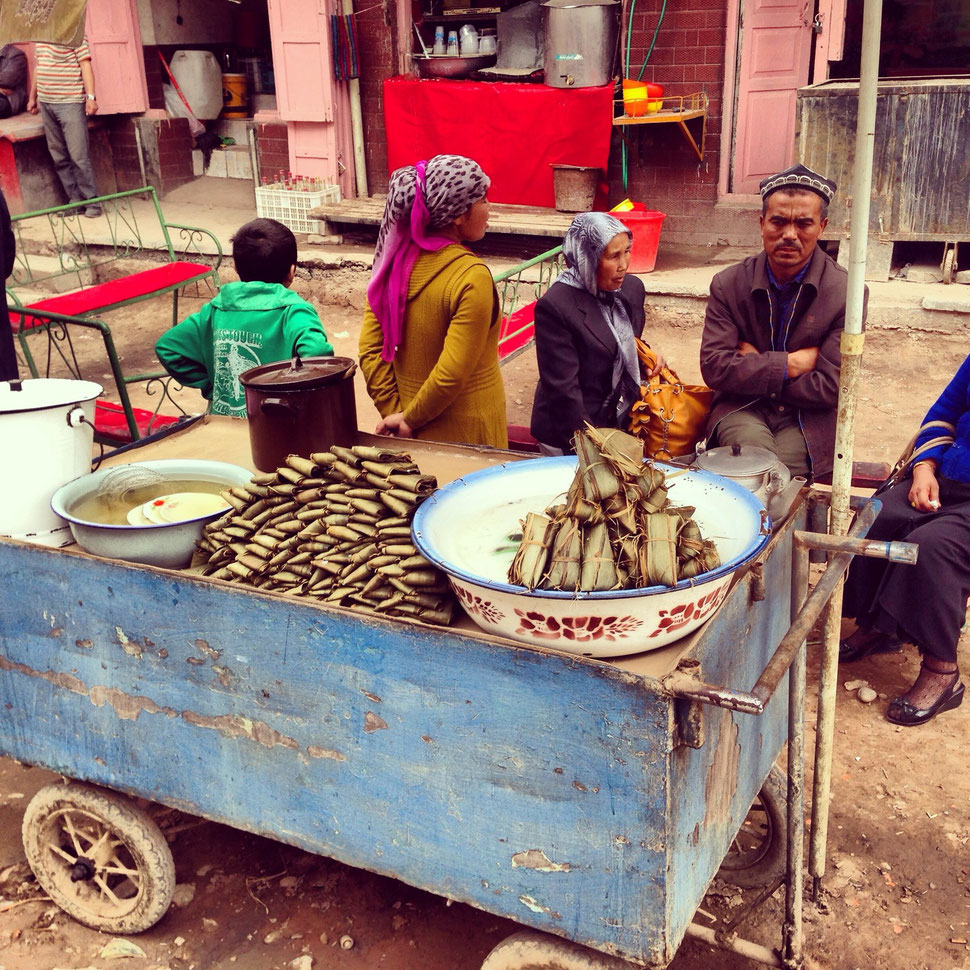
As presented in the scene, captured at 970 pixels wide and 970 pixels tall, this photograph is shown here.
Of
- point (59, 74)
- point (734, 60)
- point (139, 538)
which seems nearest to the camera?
point (139, 538)

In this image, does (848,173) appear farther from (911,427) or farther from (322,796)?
(322,796)

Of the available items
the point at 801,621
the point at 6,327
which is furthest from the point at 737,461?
the point at 6,327

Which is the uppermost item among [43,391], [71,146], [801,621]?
[71,146]

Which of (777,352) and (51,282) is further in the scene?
(51,282)

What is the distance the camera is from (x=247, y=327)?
3.21 metres

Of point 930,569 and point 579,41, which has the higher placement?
point 579,41

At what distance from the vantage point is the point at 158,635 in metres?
2.15

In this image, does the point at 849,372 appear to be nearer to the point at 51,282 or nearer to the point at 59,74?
the point at 51,282

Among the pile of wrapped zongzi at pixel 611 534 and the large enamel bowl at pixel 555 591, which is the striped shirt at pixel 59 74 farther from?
the pile of wrapped zongzi at pixel 611 534

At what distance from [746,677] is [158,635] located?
48.7 inches

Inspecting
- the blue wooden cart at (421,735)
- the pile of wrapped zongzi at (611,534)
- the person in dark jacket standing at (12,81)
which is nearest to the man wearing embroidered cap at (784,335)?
the blue wooden cart at (421,735)

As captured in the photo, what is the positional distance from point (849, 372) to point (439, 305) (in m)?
1.41

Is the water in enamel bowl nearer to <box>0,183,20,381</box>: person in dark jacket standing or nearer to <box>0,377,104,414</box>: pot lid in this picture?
<box>0,377,104,414</box>: pot lid

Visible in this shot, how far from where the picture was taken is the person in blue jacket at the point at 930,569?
3.27 m
